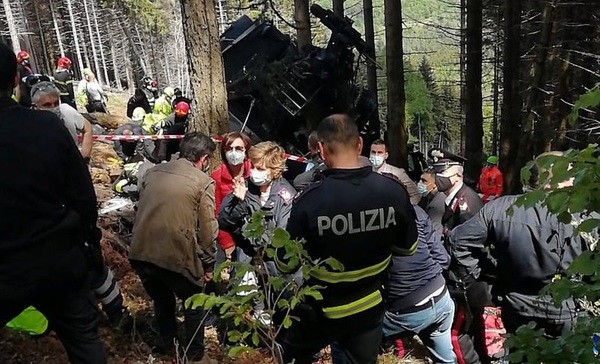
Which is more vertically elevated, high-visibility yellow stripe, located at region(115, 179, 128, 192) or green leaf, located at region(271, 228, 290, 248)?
green leaf, located at region(271, 228, 290, 248)

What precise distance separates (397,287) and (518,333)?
153 cm

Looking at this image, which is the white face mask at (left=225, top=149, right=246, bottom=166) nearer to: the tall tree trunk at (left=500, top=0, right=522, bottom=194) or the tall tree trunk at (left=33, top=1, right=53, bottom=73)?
the tall tree trunk at (left=500, top=0, right=522, bottom=194)

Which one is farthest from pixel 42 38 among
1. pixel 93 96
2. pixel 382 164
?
pixel 382 164

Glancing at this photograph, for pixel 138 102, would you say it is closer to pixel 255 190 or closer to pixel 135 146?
pixel 135 146

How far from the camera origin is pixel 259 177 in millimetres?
4238

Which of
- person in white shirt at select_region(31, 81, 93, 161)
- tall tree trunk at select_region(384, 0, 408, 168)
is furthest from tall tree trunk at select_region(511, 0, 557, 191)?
person in white shirt at select_region(31, 81, 93, 161)

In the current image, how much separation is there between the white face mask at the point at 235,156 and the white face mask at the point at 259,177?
1.68ft

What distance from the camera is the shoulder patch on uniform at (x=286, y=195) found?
3.88 meters

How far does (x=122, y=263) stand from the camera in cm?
591

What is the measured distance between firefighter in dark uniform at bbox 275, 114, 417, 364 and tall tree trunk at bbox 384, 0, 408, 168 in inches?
386

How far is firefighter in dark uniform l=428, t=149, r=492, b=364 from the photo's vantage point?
165 inches

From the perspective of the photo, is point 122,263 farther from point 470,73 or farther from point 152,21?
point 152,21

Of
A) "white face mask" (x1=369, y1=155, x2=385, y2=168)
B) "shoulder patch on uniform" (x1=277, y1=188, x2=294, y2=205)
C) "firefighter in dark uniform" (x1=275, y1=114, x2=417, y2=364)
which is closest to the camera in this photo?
"firefighter in dark uniform" (x1=275, y1=114, x2=417, y2=364)

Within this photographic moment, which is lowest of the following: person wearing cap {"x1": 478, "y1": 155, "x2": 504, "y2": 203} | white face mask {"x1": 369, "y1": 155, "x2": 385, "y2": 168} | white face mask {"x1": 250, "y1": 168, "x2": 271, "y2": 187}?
person wearing cap {"x1": 478, "y1": 155, "x2": 504, "y2": 203}
